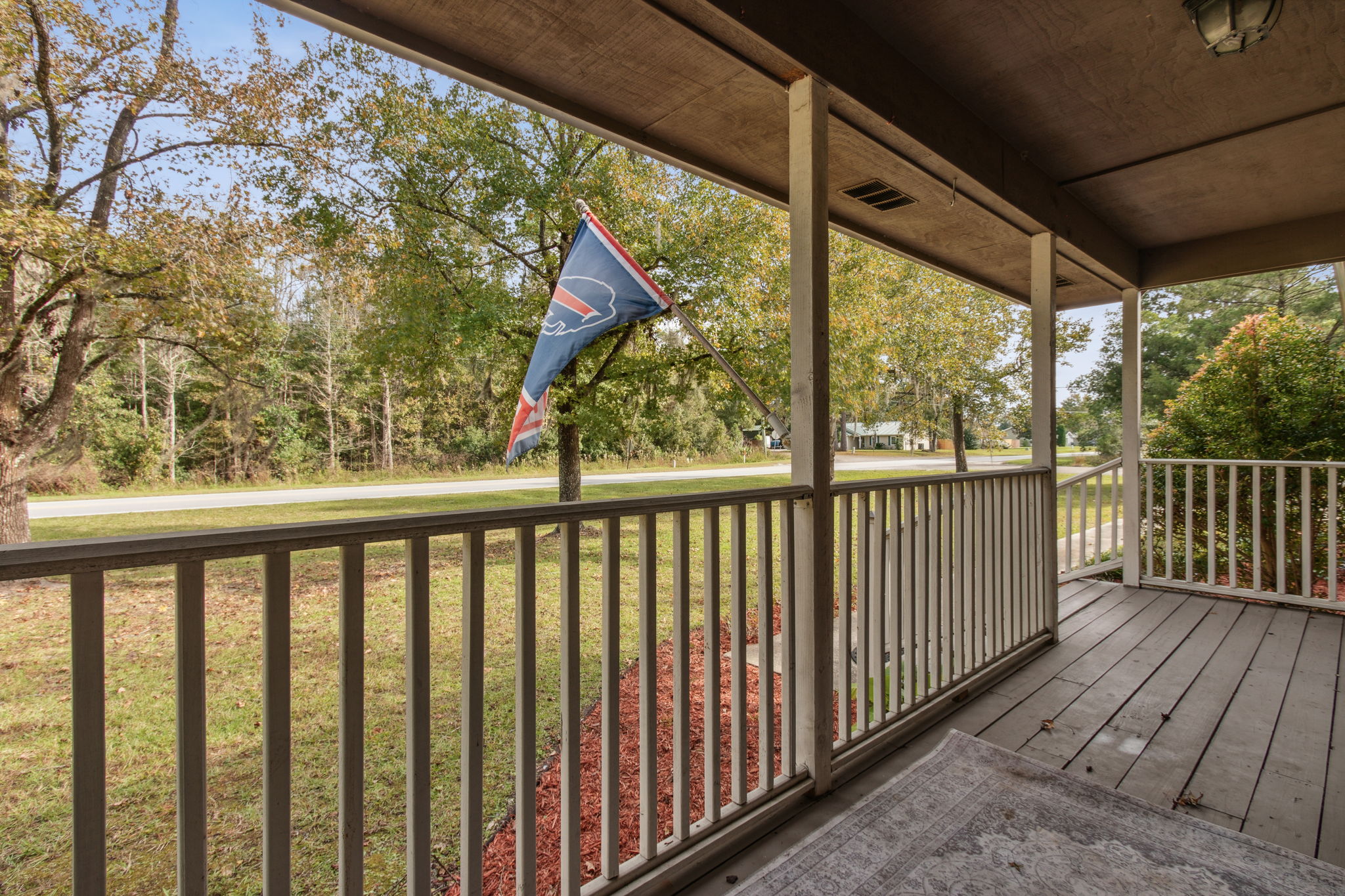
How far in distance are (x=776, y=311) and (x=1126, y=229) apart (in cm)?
419

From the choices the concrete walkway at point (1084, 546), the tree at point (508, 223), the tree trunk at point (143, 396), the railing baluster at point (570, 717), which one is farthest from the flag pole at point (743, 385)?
the tree at point (508, 223)

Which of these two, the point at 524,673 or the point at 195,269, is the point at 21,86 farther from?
the point at 524,673

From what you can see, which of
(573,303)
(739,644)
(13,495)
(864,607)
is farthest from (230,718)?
(864,607)

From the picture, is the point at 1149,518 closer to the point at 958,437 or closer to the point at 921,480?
the point at 921,480

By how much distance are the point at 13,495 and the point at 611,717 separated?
11.2ft

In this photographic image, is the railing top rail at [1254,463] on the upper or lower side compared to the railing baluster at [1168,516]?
upper

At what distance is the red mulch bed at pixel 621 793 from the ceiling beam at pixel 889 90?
1.56m

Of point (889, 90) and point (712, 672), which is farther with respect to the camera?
point (889, 90)

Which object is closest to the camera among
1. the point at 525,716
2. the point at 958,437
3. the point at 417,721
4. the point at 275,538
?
the point at 275,538

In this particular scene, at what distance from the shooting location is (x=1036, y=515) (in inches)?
114

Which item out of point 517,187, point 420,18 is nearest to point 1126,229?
point 420,18

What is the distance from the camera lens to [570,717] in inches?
45.7

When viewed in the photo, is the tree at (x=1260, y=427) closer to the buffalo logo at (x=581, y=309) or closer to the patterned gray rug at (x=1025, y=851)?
the patterned gray rug at (x=1025, y=851)

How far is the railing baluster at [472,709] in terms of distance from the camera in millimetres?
1033
